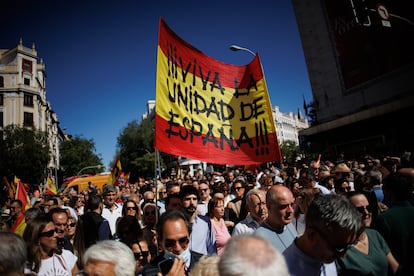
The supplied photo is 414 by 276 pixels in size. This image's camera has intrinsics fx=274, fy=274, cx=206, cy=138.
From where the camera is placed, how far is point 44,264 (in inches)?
105

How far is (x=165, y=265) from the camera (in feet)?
6.79

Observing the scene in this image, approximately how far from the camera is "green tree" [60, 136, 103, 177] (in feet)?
189

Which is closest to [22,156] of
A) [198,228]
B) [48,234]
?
[48,234]

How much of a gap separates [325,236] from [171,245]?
1.18 m

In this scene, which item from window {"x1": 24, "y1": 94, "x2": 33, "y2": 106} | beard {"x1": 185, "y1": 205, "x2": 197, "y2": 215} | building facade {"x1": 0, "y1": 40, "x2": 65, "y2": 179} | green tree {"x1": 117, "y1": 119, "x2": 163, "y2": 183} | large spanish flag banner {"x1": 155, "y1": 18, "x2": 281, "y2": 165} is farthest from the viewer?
green tree {"x1": 117, "y1": 119, "x2": 163, "y2": 183}

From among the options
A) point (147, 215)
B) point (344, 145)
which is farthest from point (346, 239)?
point (344, 145)

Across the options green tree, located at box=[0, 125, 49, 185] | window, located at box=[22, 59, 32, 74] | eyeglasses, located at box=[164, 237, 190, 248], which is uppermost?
window, located at box=[22, 59, 32, 74]

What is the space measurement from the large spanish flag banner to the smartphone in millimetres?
1791

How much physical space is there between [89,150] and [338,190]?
204 ft

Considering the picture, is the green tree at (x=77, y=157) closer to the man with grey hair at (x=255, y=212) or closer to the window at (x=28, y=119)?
the window at (x=28, y=119)

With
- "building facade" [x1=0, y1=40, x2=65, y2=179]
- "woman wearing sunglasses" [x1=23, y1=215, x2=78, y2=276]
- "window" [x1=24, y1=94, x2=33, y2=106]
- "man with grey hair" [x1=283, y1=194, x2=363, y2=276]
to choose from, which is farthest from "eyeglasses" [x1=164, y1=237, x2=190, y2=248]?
"window" [x1=24, y1=94, x2=33, y2=106]

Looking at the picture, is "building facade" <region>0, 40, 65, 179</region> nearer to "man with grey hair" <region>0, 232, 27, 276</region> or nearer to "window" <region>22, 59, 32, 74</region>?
"window" <region>22, 59, 32, 74</region>

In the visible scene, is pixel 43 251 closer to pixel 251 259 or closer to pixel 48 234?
pixel 48 234

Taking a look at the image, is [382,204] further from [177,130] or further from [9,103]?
[9,103]
